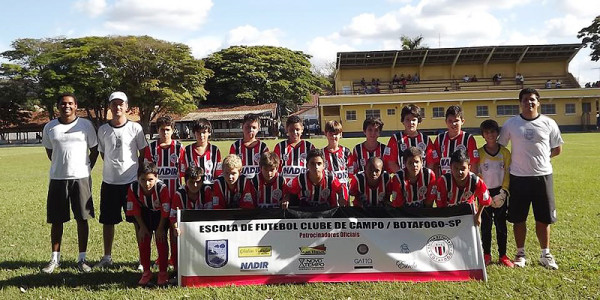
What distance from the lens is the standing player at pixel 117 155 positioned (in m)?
5.27

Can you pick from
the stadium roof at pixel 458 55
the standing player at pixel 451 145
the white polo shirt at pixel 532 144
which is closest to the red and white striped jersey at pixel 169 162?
the standing player at pixel 451 145

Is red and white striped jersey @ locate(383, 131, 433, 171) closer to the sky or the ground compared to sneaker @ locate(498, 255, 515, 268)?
closer to the sky

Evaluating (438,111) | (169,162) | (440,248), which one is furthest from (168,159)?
(438,111)

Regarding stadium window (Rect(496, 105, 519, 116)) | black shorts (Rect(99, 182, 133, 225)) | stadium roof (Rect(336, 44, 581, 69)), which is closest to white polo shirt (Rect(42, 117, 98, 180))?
black shorts (Rect(99, 182, 133, 225))

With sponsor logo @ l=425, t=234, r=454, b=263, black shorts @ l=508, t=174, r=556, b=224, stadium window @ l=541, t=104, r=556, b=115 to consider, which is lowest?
sponsor logo @ l=425, t=234, r=454, b=263

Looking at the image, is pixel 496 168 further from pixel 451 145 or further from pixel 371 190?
pixel 371 190

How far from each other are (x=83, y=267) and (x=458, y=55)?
162 ft

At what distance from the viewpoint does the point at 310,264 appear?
184 inches

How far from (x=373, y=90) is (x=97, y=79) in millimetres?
26078

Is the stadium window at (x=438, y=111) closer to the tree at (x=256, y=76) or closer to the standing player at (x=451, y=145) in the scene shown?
the tree at (x=256, y=76)

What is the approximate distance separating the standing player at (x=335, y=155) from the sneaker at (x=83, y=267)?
289 centimetres

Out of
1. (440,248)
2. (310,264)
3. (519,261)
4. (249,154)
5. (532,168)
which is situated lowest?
→ (519,261)

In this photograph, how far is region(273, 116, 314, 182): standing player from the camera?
5605 millimetres

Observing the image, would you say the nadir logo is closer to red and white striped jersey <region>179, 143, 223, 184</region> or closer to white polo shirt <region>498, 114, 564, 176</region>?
red and white striped jersey <region>179, 143, 223, 184</region>
